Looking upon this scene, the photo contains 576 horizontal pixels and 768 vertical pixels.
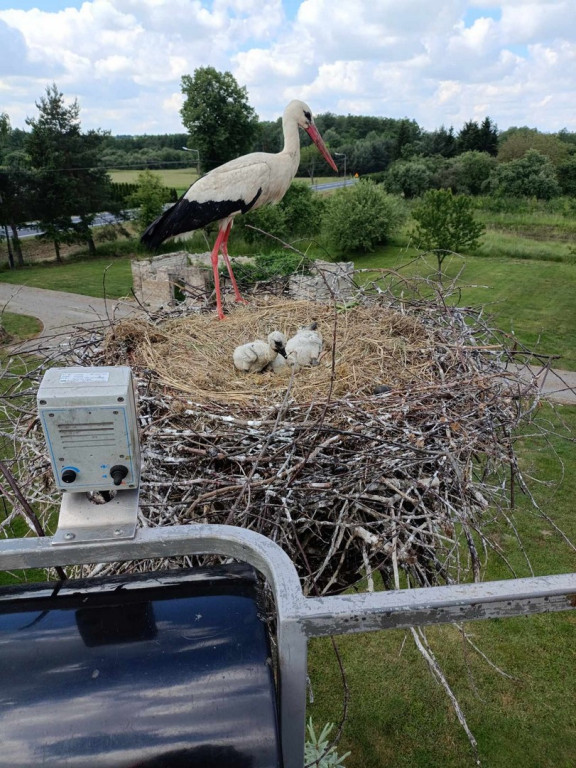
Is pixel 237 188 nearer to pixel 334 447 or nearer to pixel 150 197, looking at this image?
pixel 334 447

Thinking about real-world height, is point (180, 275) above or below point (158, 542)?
below

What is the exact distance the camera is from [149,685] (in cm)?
107

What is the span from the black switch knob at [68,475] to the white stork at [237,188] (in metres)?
3.25

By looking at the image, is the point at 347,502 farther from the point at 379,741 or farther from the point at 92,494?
the point at 379,741

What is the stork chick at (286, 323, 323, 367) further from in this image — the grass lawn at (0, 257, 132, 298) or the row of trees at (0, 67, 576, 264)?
the row of trees at (0, 67, 576, 264)

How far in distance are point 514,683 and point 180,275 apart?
10433 millimetres

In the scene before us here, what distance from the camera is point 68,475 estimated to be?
4.51 ft

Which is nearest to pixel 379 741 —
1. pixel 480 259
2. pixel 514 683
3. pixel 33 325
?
pixel 514 683

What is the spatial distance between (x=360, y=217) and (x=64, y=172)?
14842 millimetres

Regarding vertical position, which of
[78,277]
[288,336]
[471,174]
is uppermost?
[471,174]

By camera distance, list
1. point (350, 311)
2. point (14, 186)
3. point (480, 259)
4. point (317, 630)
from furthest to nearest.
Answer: point (14, 186) < point (480, 259) < point (350, 311) < point (317, 630)

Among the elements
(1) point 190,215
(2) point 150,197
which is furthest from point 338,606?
(2) point 150,197

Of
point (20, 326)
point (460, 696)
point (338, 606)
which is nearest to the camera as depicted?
point (338, 606)

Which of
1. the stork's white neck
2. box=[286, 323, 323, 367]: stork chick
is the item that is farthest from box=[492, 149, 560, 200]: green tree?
box=[286, 323, 323, 367]: stork chick
